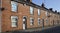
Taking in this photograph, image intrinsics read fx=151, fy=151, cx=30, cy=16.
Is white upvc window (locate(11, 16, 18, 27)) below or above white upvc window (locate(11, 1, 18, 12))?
below

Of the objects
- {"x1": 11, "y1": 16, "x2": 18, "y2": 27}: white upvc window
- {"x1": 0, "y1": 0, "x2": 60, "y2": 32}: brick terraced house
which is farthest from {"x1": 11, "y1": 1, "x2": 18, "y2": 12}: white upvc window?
{"x1": 11, "y1": 16, "x2": 18, "y2": 27}: white upvc window

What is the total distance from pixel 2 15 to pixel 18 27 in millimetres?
4988

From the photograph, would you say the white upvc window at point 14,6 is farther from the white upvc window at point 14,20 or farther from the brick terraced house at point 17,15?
the white upvc window at point 14,20

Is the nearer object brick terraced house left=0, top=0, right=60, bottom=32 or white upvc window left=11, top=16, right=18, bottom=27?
brick terraced house left=0, top=0, right=60, bottom=32

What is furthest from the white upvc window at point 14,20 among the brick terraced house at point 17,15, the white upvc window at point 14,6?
the white upvc window at point 14,6

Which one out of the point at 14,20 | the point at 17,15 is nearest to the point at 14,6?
the point at 17,15

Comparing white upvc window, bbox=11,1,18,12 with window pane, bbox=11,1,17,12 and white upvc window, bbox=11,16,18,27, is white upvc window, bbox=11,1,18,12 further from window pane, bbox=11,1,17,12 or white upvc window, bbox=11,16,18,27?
white upvc window, bbox=11,16,18,27

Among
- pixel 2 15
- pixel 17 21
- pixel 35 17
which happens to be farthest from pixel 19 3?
pixel 35 17

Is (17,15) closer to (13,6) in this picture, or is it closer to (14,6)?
(14,6)

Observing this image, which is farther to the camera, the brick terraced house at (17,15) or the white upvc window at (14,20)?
the white upvc window at (14,20)

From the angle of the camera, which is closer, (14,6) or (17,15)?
(14,6)

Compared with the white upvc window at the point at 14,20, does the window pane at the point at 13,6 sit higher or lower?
higher

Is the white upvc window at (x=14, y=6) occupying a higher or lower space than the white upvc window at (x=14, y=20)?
higher

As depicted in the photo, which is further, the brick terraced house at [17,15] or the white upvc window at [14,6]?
the white upvc window at [14,6]
